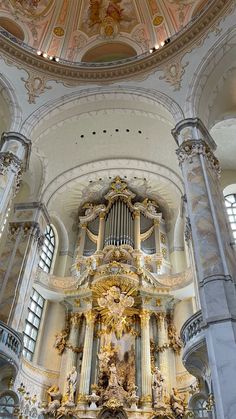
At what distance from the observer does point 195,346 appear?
7562mm

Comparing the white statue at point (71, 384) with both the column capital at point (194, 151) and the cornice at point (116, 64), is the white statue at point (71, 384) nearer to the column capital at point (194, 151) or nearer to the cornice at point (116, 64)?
the column capital at point (194, 151)

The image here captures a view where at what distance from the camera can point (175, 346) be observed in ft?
47.6

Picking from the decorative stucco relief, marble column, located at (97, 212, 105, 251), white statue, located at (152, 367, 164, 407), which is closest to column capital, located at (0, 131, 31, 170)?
the decorative stucco relief

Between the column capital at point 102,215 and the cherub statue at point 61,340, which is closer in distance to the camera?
the cherub statue at point 61,340

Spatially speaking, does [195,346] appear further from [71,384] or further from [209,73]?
[209,73]

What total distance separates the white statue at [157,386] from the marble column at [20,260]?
5405mm

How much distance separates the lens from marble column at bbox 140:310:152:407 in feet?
42.4

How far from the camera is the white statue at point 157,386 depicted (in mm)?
12829

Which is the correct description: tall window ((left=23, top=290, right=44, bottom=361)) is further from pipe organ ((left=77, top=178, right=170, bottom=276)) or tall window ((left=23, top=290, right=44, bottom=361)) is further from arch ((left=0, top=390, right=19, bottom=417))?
arch ((left=0, top=390, right=19, bottom=417))

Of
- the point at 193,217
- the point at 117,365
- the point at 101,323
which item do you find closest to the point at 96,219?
the point at 101,323

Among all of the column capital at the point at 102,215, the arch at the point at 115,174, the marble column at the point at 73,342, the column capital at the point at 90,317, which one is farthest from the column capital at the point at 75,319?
the column capital at the point at 102,215

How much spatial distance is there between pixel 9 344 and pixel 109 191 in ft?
37.7

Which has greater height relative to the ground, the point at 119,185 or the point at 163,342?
the point at 119,185

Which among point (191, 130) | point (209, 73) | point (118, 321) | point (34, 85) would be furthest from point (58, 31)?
point (118, 321)
